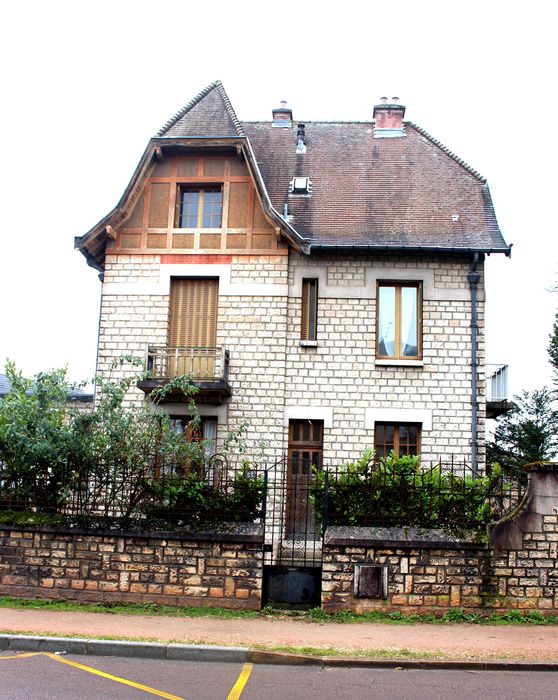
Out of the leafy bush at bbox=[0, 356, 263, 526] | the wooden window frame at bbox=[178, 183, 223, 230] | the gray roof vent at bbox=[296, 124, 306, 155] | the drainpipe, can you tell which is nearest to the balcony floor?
the wooden window frame at bbox=[178, 183, 223, 230]

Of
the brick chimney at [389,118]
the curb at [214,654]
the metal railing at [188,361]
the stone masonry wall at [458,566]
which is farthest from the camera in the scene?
the brick chimney at [389,118]

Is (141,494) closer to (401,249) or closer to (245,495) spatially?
(245,495)

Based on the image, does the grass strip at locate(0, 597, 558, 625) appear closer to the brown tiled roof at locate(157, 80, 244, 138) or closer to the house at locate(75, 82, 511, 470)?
the house at locate(75, 82, 511, 470)

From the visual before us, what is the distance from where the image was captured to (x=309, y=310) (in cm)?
1911

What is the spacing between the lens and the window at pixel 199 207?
1958cm

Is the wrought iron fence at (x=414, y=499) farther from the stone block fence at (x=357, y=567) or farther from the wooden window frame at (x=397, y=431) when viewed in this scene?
the wooden window frame at (x=397, y=431)

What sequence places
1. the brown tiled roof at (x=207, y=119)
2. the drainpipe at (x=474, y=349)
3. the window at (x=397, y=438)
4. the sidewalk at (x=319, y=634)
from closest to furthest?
the sidewalk at (x=319, y=634) < the drainpipe at (x=474, y=349) < the window at (x=397, y=438) < the brown tiled roof at (x=207, y=119)

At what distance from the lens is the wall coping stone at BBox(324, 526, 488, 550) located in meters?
11.7

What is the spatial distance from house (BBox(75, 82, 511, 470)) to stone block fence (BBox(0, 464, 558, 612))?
5809mm

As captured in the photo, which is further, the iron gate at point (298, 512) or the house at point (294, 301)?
the house at point (294, 301)

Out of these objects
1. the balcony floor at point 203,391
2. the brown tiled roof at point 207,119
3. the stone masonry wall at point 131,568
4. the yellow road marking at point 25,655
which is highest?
the brown tiled roof at point 207,119

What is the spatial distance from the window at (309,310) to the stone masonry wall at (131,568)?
7760 mm

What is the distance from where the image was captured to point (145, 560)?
12109 millimetres

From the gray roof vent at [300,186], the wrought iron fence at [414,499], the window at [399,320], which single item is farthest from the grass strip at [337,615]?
the gray roof vent at [300,186]
